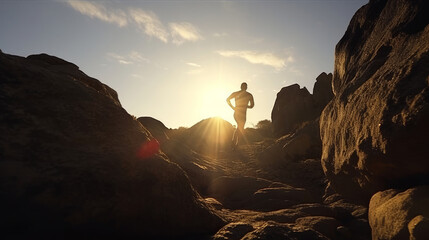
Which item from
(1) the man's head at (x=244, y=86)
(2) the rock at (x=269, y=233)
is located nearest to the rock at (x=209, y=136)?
(1) the man's head at (x=244, y=86)

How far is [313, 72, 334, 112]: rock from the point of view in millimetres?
17844

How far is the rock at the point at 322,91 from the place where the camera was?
17.8 meters

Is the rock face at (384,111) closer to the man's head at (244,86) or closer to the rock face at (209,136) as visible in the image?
the man's head at (244,86)

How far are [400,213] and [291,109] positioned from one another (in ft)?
57.0

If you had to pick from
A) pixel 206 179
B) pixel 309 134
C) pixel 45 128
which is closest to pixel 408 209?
pixel 45 128

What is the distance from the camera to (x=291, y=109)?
1919cm

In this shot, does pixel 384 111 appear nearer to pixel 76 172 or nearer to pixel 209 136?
pixel 76 172

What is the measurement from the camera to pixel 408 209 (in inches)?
85.5

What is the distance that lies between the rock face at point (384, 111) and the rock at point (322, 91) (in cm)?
1410

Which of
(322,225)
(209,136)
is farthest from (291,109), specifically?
(322,225)

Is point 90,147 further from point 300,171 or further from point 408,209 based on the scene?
point 300,171

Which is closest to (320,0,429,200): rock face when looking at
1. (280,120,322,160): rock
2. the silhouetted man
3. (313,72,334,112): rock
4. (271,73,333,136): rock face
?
(280,120,322,160): rock

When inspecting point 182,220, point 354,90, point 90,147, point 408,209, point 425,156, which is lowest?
point 182,220

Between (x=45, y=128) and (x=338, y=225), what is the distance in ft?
10.00
